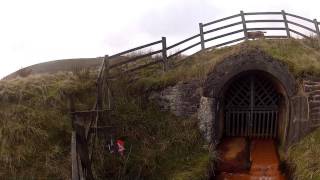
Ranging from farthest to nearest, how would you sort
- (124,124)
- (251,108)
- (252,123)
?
(252,123), (251,108), (124,124)

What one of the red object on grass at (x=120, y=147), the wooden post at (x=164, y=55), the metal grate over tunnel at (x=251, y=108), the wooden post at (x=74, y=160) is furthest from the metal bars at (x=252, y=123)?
the wooden post at (x=74, y=160)

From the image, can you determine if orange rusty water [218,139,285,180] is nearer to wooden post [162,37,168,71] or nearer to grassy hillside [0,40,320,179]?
grassy hillside [0,40,320,179]

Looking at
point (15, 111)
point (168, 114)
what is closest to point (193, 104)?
point (168, 114)

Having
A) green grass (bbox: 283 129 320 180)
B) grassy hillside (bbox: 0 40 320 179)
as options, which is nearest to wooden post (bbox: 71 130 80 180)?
grassy hillside (bbox: 0 40 320 179)

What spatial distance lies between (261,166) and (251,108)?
2.00 meters

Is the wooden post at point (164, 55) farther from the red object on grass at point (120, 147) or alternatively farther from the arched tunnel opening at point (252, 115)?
the red object on grass at point (120, 147)

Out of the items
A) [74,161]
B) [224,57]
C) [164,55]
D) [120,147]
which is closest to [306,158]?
[224,57]

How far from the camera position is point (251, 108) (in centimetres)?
1531

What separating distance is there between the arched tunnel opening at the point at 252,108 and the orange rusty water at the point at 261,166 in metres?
0.60

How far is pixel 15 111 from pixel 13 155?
56.0 inches

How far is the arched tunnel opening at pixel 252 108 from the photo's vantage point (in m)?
15.3

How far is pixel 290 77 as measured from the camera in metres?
14.3

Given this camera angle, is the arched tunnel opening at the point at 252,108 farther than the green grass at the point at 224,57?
Yes

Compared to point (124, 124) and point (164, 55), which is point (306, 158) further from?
point (164, 55)
